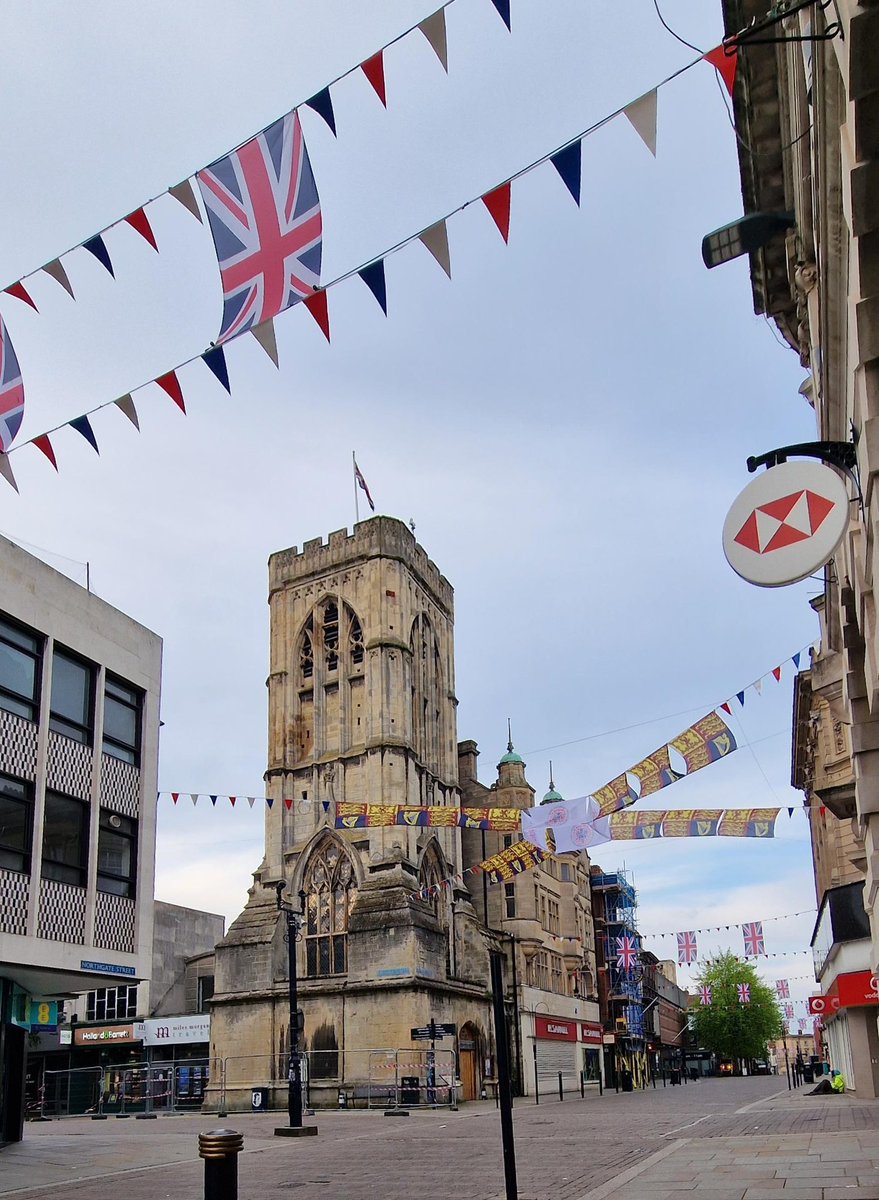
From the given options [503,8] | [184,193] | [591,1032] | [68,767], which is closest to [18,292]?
[184,193]

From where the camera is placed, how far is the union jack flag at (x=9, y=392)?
1178 cm

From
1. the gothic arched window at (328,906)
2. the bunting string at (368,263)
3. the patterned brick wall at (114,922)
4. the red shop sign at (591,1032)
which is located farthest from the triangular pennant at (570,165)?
the red shop sign at (591,1032)

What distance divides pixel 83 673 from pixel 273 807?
88.8ft

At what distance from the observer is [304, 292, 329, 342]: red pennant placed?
9.91 meters

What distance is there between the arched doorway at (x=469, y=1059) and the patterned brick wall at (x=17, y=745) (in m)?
Result: 27.8

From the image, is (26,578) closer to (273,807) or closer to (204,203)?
(204,203)

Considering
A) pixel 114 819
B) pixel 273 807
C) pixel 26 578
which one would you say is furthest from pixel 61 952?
pixel 273 807

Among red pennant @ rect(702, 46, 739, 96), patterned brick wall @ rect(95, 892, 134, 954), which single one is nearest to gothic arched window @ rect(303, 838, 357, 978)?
patterned brick wall @ rect(95, 892, 134, 954)

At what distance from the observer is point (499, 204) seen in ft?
30.6

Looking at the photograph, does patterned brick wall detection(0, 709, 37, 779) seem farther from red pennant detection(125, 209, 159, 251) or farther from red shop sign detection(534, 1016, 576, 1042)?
red shop sign detection(534, 1016, 576, 1042)

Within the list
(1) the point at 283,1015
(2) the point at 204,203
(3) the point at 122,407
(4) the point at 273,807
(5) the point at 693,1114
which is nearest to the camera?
(2) the point at 204,203

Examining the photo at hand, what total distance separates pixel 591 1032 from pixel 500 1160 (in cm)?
4712

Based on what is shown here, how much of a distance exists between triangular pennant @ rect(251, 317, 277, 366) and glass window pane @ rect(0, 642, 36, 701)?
966cm

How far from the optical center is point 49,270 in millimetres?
10602
